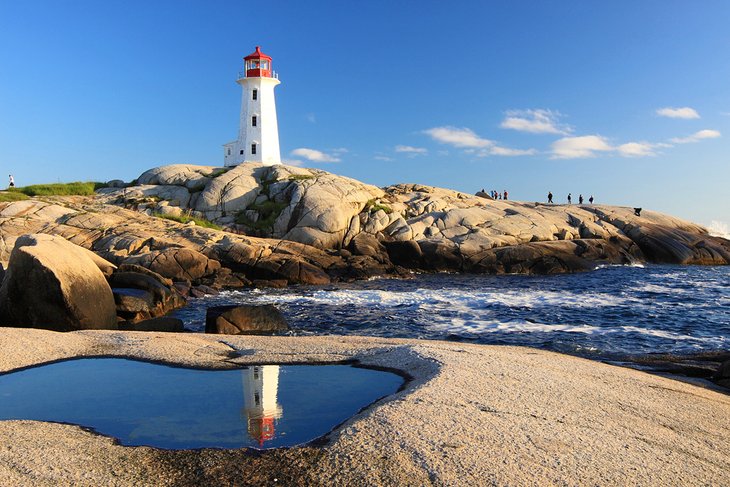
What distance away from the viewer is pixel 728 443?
7176mm

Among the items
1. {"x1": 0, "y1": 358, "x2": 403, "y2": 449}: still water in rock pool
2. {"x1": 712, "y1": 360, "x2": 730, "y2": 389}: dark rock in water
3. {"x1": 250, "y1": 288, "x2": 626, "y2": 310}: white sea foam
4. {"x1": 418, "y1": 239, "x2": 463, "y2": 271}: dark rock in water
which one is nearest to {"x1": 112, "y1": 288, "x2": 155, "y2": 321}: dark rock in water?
{"x1": 250, "y1": 288, "x2": 626, "y2": 310}: white sea foam

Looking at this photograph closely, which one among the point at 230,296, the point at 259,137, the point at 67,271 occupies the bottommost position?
the point at 230,296

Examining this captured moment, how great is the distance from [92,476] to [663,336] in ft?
59.5

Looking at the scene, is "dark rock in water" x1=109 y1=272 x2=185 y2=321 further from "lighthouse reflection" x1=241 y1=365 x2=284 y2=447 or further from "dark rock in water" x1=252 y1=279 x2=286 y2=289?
"lighthouse reflection" x1=241 y1=365 x2=284 y2=447

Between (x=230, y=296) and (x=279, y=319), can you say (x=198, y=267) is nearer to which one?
(x=230, y=296)

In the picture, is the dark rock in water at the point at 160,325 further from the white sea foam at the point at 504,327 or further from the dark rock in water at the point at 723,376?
the dark rock in water at the point at 723,376

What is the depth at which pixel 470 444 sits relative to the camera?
237 inches

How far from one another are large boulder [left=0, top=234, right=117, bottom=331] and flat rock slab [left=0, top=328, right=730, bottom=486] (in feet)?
21.0

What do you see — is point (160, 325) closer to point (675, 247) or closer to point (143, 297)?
point (143, 297)

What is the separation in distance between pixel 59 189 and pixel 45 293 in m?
40.5

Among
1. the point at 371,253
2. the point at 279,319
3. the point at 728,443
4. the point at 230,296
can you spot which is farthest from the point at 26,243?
the point at 371,253

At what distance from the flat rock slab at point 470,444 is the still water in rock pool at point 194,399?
441 millimetres

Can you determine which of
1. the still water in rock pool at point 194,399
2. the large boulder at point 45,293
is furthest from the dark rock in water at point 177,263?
the still water in rock pool at point 194,399

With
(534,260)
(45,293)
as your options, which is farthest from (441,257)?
(45,293)
